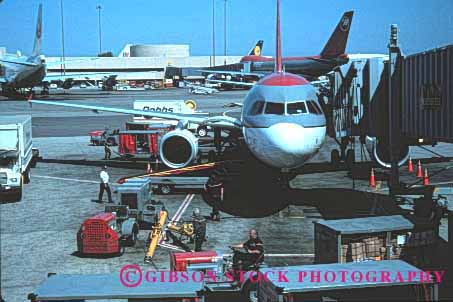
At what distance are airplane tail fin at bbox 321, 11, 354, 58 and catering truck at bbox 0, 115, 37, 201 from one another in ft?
229

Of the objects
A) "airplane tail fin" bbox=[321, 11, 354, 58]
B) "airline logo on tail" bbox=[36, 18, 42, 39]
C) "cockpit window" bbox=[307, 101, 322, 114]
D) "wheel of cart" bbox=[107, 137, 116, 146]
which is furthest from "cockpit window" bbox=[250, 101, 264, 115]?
"airline logo on tail" bbox=[36, 18, 42, 39]

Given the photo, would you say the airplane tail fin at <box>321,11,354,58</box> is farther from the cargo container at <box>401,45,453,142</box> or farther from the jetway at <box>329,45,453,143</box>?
the cargo container at <box>401,45,453,142</box>

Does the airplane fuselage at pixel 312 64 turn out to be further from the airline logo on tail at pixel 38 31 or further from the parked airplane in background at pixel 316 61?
the airline logo on tail at pixel 38 31

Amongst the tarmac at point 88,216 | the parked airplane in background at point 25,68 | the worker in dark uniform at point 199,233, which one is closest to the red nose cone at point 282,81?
the tarmac at point 88,216

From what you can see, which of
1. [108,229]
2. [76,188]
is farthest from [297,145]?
[76,188]

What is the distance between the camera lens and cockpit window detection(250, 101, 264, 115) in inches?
942

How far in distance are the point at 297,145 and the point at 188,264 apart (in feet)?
25.7

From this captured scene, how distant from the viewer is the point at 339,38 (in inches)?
3932

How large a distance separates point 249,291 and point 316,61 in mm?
97651

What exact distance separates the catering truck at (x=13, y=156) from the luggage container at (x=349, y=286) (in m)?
18.7

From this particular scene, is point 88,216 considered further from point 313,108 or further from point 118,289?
point 118,289

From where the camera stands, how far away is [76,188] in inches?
1245

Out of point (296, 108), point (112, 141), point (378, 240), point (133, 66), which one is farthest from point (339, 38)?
point (133, 66)

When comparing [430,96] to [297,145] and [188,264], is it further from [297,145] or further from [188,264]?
[188,264]
